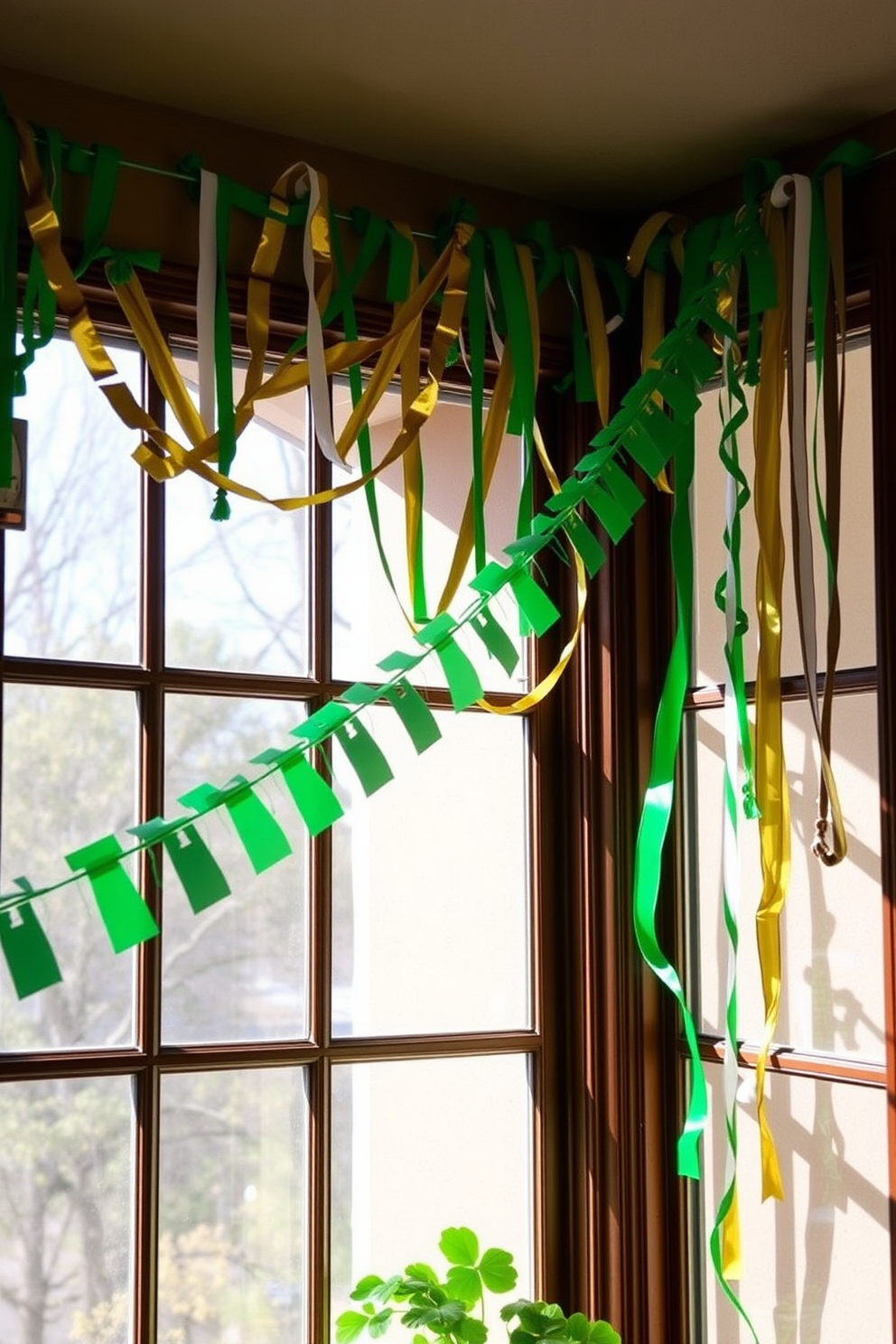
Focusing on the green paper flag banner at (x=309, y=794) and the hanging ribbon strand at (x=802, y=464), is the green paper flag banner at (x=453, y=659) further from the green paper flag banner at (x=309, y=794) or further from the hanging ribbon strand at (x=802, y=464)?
the hanging ribbon strand at (x=802, y=464)

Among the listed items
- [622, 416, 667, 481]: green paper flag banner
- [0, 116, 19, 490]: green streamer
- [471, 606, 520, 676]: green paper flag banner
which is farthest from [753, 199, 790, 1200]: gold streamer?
[0, 116, 19, 490]: green streamer

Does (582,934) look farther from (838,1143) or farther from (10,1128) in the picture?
(10,1128)

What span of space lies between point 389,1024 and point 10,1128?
1.80 ft

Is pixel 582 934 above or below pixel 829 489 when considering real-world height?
below

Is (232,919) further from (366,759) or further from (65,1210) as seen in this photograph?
(366,759)

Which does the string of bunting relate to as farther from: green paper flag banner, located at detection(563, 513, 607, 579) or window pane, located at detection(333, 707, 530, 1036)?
window pane, located at detection(333, 707, 530, 1036)

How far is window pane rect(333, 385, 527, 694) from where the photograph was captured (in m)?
2.23

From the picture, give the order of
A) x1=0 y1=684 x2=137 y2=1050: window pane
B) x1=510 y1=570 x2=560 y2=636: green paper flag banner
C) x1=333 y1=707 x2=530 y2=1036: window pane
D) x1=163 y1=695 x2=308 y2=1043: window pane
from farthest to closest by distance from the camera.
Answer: x1=333 y1=707 x2=530 y2=1036: window pane < x1=163 y1=695 x2=308 y2=1043: window pane < x1=0 y1=684 x2=137 y2=1050: window pane < x1=510 y1=570 x2=560 y2=636: green paper flag banner

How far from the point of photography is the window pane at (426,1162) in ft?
7.02

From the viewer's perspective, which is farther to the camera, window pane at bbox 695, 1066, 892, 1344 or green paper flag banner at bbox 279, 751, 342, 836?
window pane at bbox 695, 1066, 892, 1344

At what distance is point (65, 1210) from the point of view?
193 centimetres

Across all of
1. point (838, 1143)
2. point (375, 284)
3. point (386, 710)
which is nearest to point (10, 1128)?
point (386, 710)

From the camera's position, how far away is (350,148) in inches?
86.9

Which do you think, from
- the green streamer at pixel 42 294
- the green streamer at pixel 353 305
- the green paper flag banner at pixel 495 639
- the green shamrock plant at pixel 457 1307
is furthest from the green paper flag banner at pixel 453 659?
the green shamrock plant at pixel 457 1307
